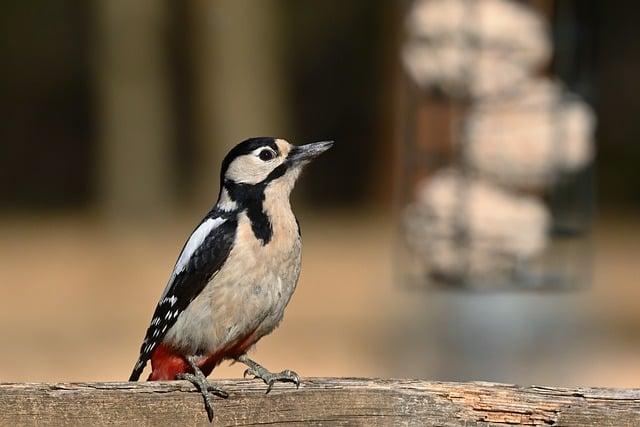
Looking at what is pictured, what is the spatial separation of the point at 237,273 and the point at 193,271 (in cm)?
13

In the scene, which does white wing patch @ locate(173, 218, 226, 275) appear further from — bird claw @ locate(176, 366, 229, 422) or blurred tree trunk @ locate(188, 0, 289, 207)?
blurred tree trunk @ locate(188, 0, 289, 207)

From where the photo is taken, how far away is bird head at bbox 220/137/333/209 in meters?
3.76

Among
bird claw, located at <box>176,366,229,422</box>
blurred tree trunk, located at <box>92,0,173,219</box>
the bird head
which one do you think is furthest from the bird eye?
blurred tree trunk, located at <box>92,0,173,219</box>

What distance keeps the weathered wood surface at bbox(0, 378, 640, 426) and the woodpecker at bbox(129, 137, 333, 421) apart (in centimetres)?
70

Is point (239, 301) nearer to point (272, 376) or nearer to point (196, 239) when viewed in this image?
point (196, 239)

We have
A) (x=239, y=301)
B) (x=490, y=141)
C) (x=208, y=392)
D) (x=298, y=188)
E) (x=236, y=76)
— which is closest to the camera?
(x=208, y=392)

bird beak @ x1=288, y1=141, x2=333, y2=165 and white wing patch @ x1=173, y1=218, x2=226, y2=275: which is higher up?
bird beak @ x1=288, y1=141, x2=333, y2=165

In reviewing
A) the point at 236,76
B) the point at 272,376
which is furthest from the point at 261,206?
the point at 236,76

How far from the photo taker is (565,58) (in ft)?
21.6

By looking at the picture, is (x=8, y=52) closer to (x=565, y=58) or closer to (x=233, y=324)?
(x=565, y=58)

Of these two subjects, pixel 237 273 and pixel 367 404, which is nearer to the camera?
pixel 367 404

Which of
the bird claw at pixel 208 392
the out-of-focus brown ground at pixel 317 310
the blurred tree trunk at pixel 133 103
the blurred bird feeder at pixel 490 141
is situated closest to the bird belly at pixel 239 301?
the bird claw at pixel 208 392

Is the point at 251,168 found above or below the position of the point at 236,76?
above

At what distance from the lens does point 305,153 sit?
3770 mm
